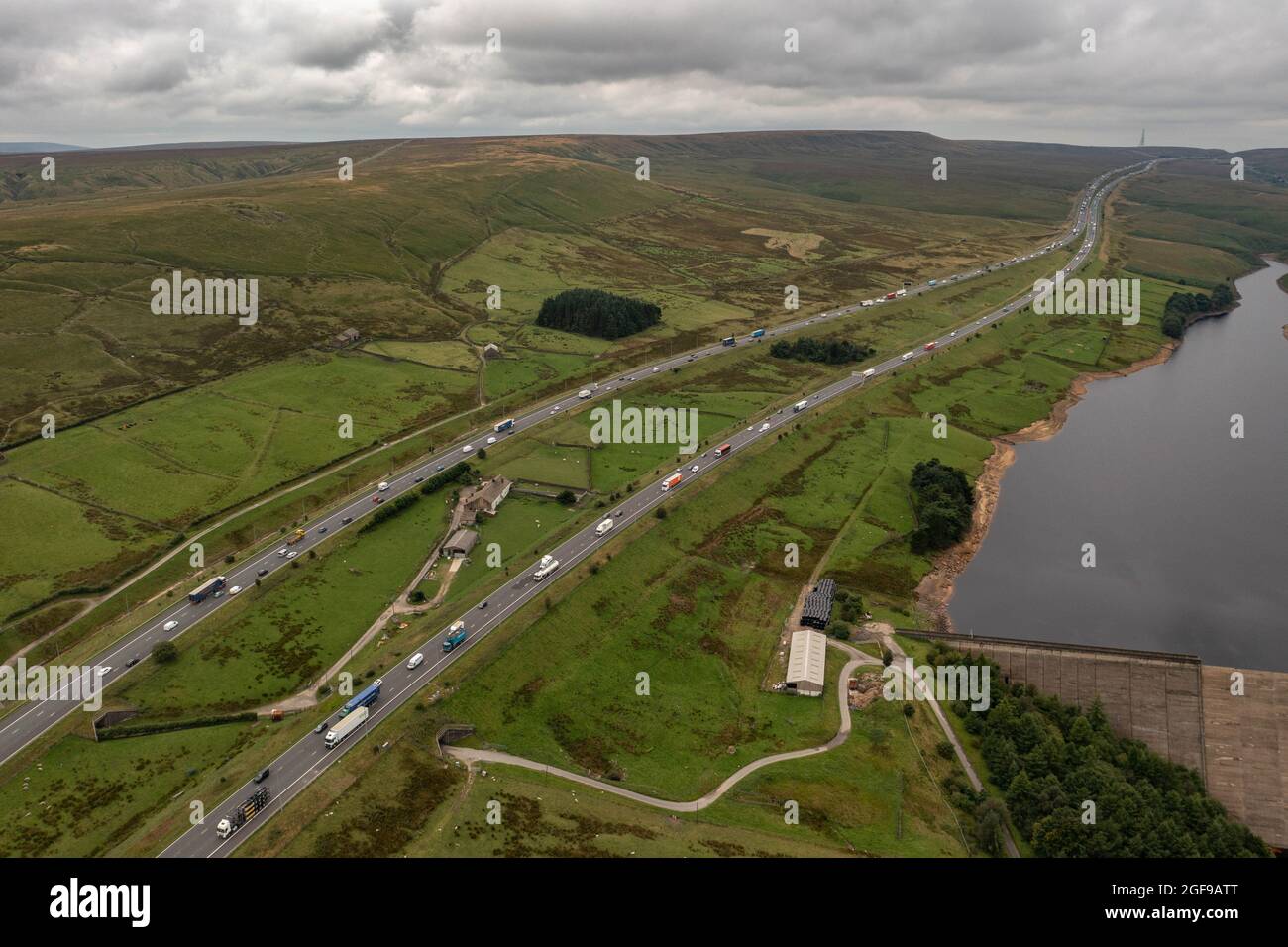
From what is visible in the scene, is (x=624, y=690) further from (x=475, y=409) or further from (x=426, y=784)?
(x=475, y=409)

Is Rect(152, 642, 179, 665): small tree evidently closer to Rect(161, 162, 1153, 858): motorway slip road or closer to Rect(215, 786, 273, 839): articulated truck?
Rect(161, 162, 1153, 858): motorway slip road

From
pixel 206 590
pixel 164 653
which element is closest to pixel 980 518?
pixel 206 590

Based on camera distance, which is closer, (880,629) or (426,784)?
(426,784)

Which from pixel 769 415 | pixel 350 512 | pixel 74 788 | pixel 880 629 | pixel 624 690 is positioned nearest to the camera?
pixel 74 788

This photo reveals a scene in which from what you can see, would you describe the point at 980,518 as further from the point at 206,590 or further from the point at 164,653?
the point at 164,653

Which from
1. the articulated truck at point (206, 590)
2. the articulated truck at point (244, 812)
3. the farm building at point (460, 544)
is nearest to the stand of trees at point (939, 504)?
the farm building at point (460, 544)

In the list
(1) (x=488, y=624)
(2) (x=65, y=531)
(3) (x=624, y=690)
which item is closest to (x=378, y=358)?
(2) (x=65, y=531)
